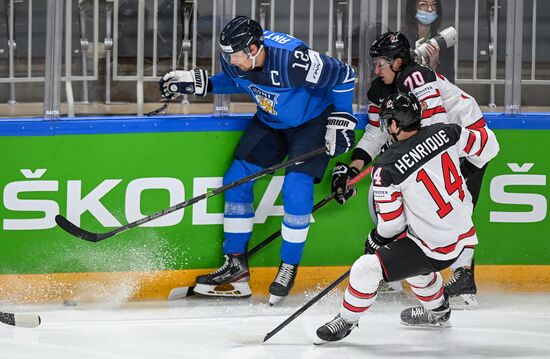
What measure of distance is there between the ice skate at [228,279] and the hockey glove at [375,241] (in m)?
0.73

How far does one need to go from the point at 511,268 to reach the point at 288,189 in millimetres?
1211

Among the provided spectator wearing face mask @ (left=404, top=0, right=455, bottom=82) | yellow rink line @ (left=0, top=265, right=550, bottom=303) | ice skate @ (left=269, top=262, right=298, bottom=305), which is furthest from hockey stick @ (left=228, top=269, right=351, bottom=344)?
spectator wearing face mask @ (left=404, top=0, right=455, bottom=82)

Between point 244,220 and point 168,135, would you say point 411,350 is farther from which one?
point 168,135

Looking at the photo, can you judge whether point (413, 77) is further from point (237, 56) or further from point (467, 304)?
point (467, 304)

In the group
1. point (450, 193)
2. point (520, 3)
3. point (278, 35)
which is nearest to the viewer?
point (450, 193)

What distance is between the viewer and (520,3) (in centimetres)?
563

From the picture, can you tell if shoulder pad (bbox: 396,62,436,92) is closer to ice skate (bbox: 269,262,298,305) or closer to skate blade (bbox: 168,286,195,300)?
ice skate (bbox: 269,262,298,305)

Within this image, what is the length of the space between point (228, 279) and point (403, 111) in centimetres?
141

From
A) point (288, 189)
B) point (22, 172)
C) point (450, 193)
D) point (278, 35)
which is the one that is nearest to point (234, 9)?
point (278, 35)

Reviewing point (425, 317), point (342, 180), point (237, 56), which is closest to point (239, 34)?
point (237, 56)

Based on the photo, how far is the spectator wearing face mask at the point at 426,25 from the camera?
5.58 m

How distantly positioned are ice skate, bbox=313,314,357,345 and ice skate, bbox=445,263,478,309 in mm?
808

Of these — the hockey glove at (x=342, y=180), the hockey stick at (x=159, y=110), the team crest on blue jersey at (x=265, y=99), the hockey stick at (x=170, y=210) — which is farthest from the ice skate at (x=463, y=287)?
the hockey stick at (x=159, y=110)

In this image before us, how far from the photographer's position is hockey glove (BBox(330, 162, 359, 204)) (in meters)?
5.47
